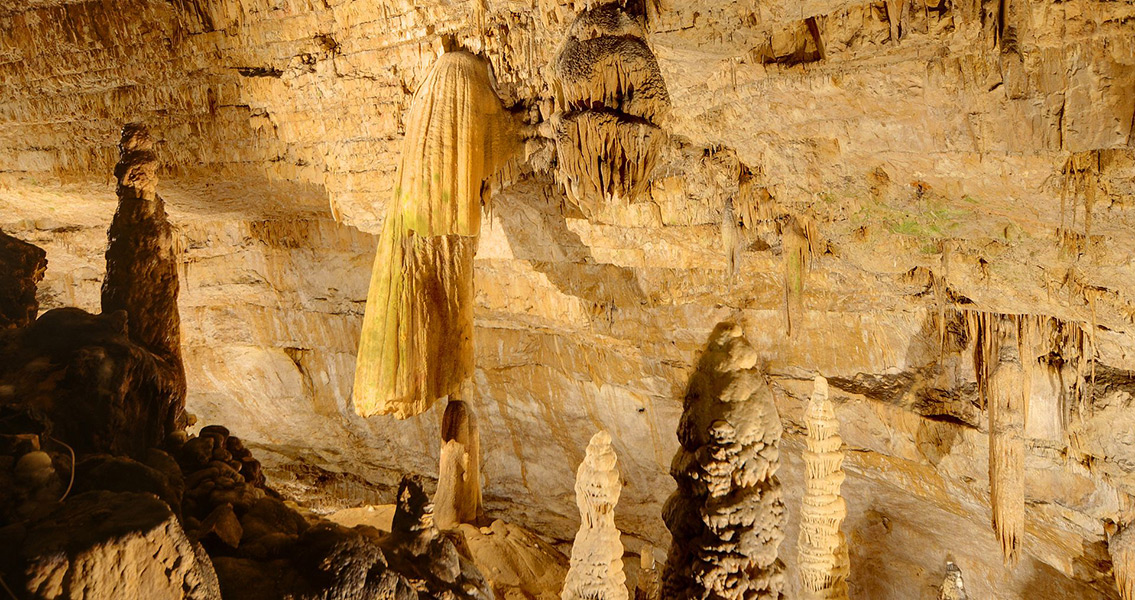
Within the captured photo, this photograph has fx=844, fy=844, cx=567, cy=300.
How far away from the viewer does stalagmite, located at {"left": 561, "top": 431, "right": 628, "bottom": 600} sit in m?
4.64

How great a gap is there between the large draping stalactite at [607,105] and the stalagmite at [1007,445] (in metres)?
3.46

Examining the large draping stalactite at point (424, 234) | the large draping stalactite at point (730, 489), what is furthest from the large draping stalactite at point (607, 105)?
the large draping stalactite at point (730, 489)

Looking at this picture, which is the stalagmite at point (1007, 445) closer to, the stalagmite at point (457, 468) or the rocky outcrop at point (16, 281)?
the stalagmite at point (457, 468)

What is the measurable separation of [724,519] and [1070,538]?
15.2ft

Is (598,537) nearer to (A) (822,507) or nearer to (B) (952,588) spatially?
(A) (822,507)

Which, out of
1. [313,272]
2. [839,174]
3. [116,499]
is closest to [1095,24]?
[839,174]

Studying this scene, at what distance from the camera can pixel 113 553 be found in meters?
3.26

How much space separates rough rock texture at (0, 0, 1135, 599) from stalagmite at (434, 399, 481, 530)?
155cm

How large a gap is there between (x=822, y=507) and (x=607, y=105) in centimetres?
255

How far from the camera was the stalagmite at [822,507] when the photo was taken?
468 cm

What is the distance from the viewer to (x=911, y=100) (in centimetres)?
421

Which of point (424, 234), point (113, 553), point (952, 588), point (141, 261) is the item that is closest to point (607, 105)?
point (424, 234)

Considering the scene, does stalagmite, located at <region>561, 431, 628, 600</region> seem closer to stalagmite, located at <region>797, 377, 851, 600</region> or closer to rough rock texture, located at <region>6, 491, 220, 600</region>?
stalagmite, located at <region>797, 377, 851, 600</region>

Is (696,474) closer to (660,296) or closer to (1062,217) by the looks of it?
(1062,217)
